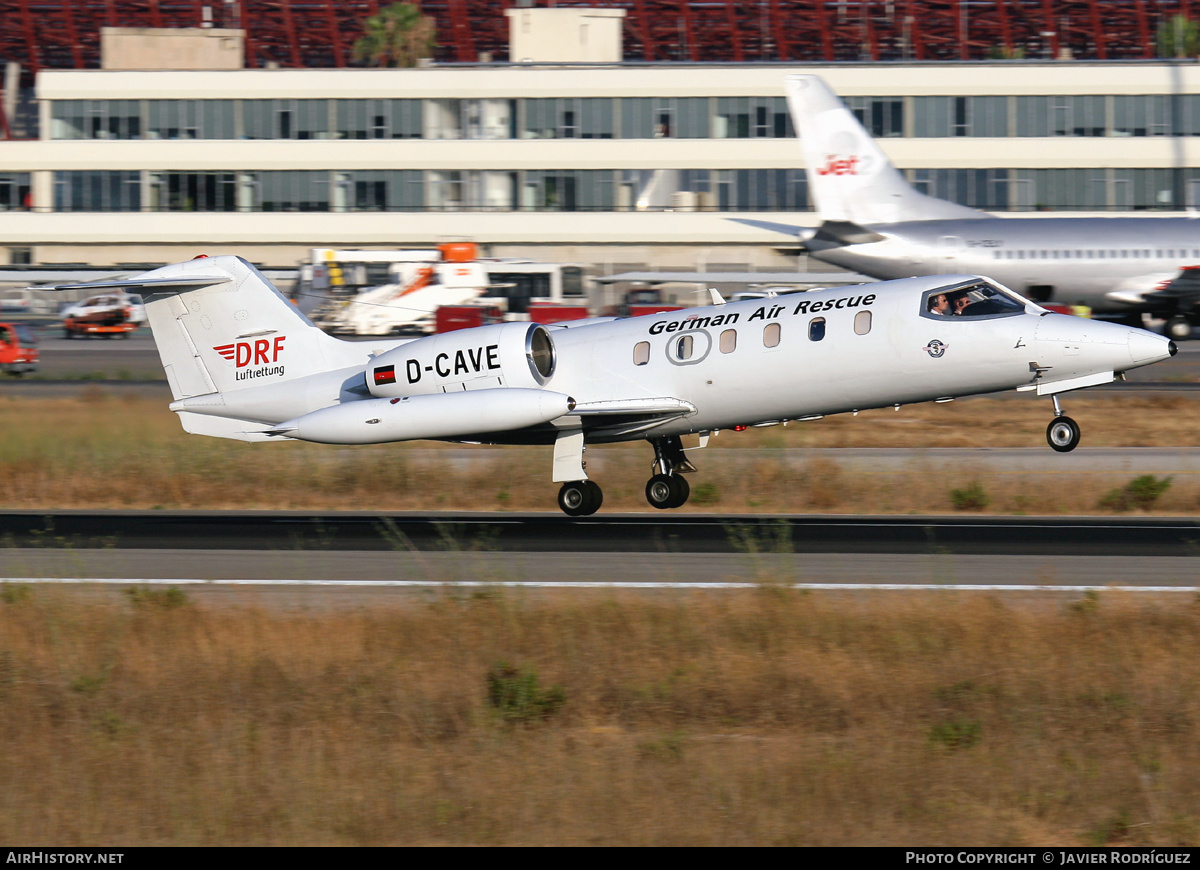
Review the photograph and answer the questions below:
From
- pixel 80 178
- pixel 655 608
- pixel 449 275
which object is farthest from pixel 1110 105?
pixel 655 608

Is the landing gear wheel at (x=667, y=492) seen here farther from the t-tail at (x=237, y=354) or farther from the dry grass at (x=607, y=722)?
the dry grass at (x=607, y=722)

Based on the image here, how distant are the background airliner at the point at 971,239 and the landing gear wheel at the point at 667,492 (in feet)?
86.9

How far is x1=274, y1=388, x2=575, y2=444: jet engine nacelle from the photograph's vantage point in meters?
20.3

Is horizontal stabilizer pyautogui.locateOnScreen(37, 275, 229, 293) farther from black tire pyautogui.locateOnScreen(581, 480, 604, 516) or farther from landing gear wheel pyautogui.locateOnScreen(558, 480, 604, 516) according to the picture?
black tire pyautogui.locateOnScreen(581, 480, 604, 516)

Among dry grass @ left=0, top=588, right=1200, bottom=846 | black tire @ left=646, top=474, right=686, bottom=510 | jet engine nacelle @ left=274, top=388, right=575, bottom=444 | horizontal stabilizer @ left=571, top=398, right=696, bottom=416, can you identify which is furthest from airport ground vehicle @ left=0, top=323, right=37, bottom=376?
dry grass @ left=0, top=588, right=1200, bottom=846

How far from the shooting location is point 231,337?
2256 cm

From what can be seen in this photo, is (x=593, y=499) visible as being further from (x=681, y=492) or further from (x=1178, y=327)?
(x=1178, y=327)

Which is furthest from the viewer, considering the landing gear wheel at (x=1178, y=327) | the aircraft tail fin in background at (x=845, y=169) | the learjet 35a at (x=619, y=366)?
the aircraft tail fin in background at (x=845, y=169)

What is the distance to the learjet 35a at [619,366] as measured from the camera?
773 inches

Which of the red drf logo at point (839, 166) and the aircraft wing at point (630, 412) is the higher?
the red drf logo at point (839, 166)

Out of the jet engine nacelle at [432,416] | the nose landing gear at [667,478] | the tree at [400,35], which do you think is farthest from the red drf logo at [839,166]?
the tree at [400,35]

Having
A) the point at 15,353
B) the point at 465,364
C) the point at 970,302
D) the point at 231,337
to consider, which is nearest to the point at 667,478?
the point at 465,364

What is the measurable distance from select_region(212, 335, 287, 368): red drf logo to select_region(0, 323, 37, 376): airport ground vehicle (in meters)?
27.8

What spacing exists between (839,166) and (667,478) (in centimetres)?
2826
